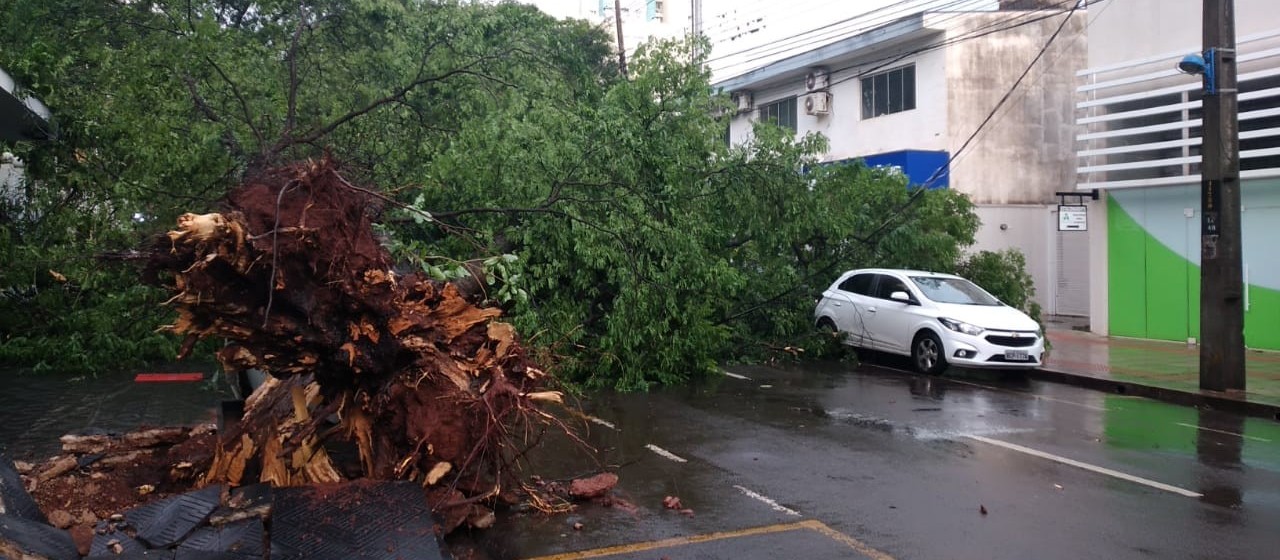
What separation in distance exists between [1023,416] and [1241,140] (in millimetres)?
9181

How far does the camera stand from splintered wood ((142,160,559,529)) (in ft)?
17.8

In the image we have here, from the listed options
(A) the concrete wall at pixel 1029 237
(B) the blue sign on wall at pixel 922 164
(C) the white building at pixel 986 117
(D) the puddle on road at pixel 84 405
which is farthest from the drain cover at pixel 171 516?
(A) the concrete wall at pixel 1029 237

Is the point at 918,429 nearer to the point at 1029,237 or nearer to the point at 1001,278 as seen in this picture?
the point at 1001,278

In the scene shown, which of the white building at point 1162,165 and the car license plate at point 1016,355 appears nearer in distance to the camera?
the car license plate at point 1016,355

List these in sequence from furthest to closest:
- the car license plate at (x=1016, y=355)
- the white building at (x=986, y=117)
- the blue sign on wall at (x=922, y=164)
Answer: the white building at (x=986, y=117)
the blue sign on wall at (x=922, y=164)
the car license plate at (x=1016, y=355)

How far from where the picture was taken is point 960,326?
1420 cm

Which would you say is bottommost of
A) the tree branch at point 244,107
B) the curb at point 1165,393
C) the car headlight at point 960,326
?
the curb at point 1165,393

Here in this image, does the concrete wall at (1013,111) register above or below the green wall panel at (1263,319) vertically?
above

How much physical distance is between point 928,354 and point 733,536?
9.30m

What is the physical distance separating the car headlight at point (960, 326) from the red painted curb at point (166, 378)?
1028cm

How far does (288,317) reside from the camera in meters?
5.70

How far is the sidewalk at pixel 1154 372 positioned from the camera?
1241 centimetres

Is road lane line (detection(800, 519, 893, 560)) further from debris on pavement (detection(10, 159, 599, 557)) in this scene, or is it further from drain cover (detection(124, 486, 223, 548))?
drain cover (detection(124, 486, 223, 548))

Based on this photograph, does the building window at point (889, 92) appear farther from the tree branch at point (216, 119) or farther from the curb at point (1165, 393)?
the tree branch at point (216, 119)
